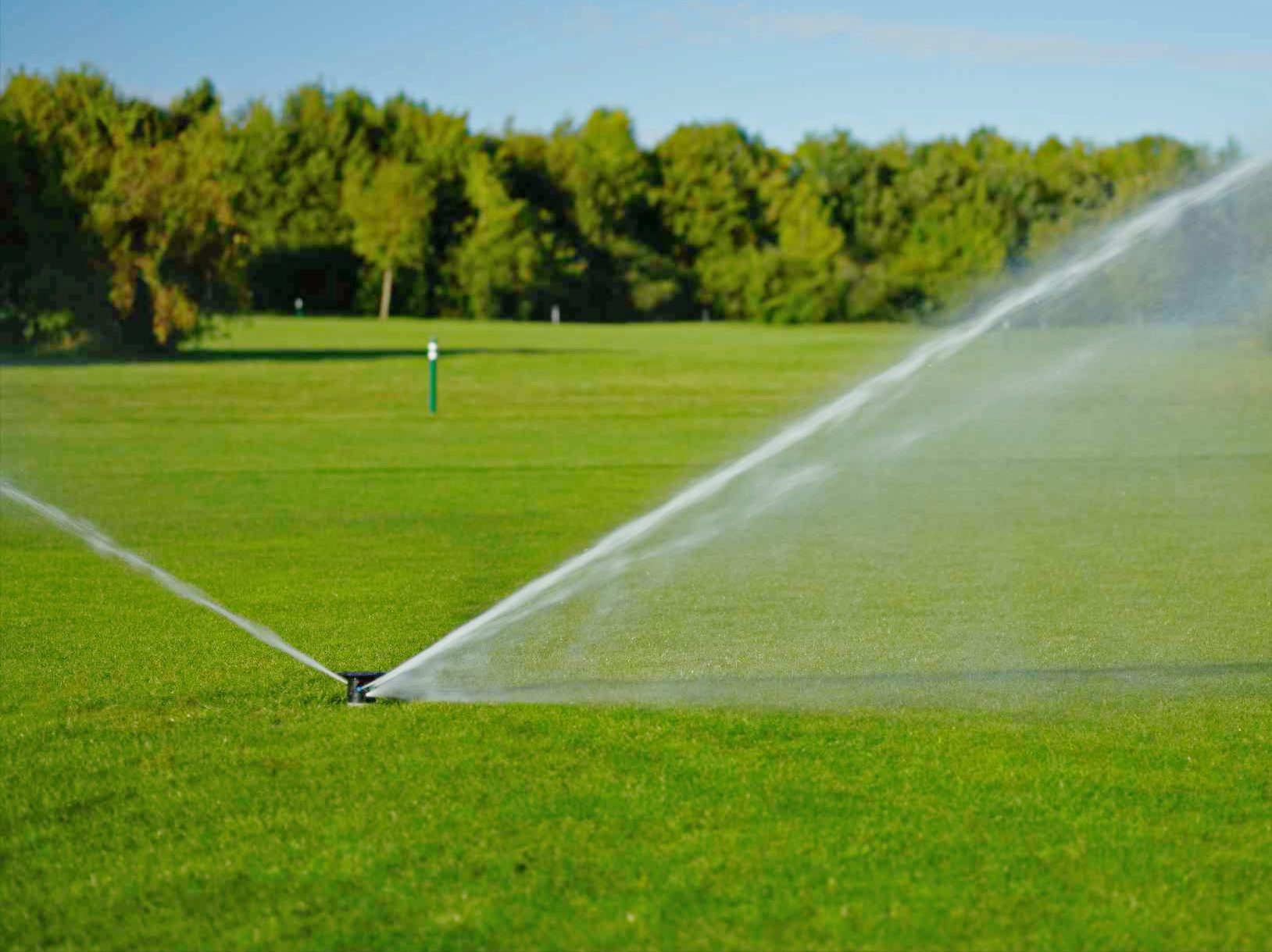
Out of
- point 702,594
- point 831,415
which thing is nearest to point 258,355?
point 702,594

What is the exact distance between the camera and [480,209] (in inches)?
3784

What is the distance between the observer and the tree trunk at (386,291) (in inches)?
3743

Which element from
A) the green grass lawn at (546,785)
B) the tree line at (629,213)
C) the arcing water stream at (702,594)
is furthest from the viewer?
the tree line at (629,213)

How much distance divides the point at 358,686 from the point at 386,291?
90.5 m

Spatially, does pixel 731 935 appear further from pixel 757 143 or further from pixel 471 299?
pixel 757 143

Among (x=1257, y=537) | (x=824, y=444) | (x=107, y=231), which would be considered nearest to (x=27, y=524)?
(x=1257, y=537)

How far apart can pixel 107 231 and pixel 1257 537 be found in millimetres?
38554

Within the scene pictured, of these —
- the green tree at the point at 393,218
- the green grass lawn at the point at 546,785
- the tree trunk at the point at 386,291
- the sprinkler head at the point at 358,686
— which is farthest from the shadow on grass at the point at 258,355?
the tree trunk at the point at 386,291

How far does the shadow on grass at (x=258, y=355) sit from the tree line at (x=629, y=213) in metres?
26.7

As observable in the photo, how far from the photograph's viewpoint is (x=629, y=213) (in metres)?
105

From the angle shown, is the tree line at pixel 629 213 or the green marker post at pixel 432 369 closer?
the green marker post at pixel 432 369

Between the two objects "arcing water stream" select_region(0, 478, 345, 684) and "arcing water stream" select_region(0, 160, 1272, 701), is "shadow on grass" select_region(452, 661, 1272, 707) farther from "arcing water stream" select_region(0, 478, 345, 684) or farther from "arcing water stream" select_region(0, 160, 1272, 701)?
"arcing water stream" select_region(0, 478, 345, 684)

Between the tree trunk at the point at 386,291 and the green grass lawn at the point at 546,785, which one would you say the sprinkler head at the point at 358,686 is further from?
the tree trunk at the point at 386,291

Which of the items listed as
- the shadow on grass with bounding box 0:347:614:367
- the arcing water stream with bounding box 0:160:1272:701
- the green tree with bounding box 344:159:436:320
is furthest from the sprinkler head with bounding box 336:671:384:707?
the green tree with bounding box 344:159:436:320
